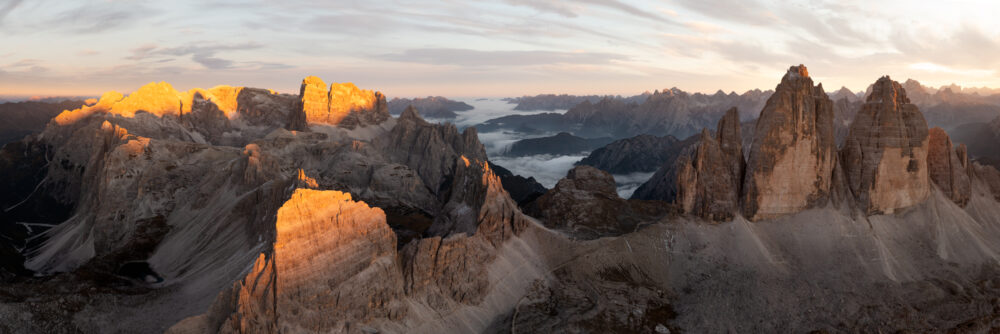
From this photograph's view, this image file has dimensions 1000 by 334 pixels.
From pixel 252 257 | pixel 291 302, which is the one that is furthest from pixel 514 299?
pixel 252 257

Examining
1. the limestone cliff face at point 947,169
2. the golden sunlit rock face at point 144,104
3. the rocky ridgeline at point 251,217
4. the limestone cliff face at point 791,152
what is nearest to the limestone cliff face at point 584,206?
the rocky ridgeline at point 251,217

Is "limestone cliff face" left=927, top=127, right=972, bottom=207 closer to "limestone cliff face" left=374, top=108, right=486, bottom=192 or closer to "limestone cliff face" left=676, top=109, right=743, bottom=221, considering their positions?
"limestone cliff face" left=676, top=109, right=743, bottom=221

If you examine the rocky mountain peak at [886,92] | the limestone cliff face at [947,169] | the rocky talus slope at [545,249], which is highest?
the rocky mountain peak at [886,92]

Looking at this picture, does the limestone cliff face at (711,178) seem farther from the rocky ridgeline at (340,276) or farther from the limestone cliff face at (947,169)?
the limestone cliff face at (947,169)

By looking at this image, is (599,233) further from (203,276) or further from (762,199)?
(203,276)

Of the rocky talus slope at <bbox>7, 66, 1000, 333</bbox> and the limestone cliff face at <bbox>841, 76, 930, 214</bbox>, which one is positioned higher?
the limestone cliff face at <bbox>841, 76, 930, 214</bbox>

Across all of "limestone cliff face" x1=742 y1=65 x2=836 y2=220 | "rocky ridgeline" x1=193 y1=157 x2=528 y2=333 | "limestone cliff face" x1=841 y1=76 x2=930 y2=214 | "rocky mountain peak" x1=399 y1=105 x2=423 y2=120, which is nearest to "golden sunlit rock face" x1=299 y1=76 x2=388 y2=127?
"rocky mountain peak" x1=399 y1=105 x2=423 y2=120

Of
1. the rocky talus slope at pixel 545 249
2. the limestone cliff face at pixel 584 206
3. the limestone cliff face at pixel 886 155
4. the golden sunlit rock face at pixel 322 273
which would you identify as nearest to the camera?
the golden sunlit rock face at pixel 322 273
